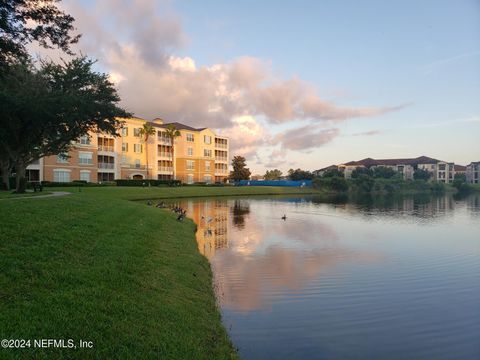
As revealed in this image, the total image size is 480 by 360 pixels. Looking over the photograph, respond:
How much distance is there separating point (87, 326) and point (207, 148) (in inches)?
3723

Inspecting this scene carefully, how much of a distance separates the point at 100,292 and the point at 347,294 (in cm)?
892

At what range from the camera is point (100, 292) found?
8.86 m

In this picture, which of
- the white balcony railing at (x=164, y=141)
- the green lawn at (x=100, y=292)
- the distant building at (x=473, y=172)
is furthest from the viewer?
the distant building at (x=473, y=172)

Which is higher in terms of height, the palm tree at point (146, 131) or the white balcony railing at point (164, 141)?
the palm tree at point (146, 131)

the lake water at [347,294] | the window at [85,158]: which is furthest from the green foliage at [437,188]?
the lake water at [347,294]

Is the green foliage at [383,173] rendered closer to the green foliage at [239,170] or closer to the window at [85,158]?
the green foliage at [239,170]

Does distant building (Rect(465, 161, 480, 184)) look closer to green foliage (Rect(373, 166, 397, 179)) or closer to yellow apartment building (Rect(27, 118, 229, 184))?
green foliage (Rect(373, 166, 397, 179))

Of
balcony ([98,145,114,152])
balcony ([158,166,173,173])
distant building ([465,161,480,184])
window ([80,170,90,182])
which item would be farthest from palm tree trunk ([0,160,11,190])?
distant building ([465,161,480,184])

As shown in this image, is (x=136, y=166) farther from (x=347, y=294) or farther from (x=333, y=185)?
(x=347, y=294)

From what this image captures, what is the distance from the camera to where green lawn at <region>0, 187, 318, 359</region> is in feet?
22.2

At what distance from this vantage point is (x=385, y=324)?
11039 mm

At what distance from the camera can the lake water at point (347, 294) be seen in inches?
381

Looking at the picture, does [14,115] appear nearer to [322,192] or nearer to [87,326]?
[87,326]

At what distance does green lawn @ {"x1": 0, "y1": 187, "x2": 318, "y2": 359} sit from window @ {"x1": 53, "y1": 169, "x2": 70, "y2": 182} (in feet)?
169
